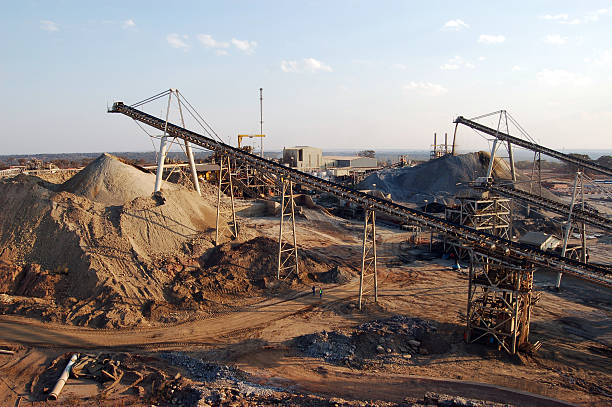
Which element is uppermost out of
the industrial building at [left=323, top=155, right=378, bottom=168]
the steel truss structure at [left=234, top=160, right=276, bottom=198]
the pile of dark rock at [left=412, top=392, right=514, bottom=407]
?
the industrial building at [left=323, top=155, right=378, bottom=168]

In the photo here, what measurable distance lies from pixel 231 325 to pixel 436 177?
162 feet

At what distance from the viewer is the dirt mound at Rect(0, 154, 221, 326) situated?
849 inches

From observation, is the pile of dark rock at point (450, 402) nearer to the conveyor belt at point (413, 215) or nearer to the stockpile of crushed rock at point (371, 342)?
the stockpile of crushed rock at point (371, 342)

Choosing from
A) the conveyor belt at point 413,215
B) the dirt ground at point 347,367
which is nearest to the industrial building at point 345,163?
the conveyor belt at point 413,215

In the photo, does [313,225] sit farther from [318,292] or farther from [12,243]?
[12,243]

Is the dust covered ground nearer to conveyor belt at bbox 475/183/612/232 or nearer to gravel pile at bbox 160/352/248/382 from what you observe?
gravel pile at bbox 160/352/248/382

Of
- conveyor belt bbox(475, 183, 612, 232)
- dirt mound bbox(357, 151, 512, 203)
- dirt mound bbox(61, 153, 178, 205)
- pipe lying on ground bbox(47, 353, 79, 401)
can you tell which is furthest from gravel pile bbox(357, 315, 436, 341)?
dirt mound bbox(357, 151, 512, 203)

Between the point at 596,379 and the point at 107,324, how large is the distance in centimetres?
2293

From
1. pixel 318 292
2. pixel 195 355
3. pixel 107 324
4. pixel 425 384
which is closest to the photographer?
pixel 425 384

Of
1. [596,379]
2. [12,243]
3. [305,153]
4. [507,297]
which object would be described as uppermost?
[305,153]

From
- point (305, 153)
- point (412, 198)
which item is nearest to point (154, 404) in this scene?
point (412, 198)

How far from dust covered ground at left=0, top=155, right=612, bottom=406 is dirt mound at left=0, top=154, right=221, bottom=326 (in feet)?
0.30

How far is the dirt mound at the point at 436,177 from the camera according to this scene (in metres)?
59.4

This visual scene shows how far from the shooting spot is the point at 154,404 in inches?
554
